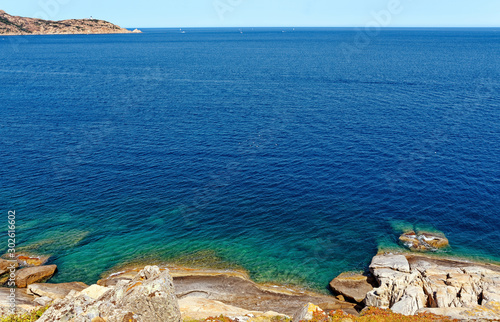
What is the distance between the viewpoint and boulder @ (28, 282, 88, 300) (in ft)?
158

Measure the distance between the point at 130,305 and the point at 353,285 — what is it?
32.3 metres

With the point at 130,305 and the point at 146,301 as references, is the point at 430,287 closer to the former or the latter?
the point at 146,301

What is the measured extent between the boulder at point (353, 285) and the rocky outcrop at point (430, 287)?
67.0 inches

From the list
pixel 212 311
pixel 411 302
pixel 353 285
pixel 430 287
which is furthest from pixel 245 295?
pixel 430 287

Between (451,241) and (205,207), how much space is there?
133 feet

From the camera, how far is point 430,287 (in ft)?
147

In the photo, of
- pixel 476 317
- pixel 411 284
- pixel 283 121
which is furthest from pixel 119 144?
pixel 476 317

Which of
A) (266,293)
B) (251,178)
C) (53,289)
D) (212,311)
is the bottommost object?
(53,289)

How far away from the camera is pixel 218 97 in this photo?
141 m

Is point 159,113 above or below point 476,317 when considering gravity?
above

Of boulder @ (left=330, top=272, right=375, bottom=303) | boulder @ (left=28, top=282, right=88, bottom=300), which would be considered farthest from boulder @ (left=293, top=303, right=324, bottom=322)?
boulder @ (left=28, top=282, right=88, bottom=300)

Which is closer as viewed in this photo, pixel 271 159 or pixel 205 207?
pixel 205 207

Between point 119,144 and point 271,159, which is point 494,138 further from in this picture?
point 119,144

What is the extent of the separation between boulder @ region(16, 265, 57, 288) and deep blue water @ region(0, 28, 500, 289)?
4.62 feet
